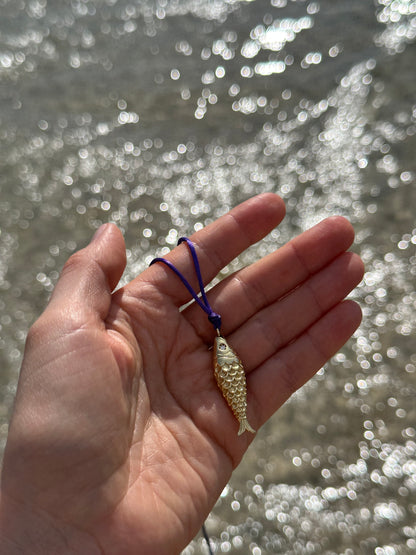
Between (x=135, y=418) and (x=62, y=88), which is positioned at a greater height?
(x=62, y=88)

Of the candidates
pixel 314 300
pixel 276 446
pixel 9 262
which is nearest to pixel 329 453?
pixel 276 446

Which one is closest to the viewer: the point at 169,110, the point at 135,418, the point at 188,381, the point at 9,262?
the point at 135,418

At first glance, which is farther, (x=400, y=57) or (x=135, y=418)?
(x=400, y=57)

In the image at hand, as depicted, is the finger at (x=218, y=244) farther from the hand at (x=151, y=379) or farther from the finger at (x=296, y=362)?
the finger at (x=296, y=362)

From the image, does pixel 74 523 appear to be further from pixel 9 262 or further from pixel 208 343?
pixel 9 262

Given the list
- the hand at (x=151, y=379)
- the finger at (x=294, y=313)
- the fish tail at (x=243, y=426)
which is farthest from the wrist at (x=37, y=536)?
the finger at (x=294, y=313)

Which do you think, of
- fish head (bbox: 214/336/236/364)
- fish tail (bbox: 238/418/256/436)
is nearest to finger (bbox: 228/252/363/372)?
fish head (bbox: 214/336/236/364)
